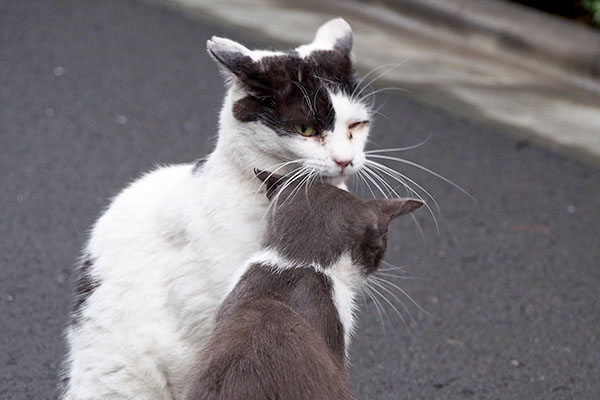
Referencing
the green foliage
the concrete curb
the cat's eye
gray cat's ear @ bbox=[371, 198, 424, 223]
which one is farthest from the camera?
the green foliage

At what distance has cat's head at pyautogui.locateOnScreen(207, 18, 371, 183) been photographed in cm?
294

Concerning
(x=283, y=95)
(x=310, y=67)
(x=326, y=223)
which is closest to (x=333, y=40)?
(x=310, y=67)

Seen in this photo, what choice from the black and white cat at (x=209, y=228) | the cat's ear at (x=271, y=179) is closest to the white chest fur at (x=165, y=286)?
the black and white cat at (x=209, y=228)

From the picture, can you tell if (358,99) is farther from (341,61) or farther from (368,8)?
(368,8)

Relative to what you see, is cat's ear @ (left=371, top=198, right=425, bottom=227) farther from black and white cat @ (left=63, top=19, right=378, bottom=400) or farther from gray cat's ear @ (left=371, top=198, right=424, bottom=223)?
black and white cat @ (left=63, top=19, right=378, bottom=400)

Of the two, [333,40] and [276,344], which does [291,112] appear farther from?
[276,344]

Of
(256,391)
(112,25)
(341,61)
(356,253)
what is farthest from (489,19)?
(256,391)

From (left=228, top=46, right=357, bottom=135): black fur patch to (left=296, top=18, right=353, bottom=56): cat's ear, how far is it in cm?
17

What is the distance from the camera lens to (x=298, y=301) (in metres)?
2.66

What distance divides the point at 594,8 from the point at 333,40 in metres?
5.05

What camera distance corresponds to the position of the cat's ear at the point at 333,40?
3.21 metres

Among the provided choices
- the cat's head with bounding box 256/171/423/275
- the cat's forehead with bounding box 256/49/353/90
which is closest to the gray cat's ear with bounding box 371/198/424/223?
the cat's head with bounding box 256/171/423/275

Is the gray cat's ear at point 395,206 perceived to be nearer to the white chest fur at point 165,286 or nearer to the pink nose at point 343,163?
the pink nose at point 343,163

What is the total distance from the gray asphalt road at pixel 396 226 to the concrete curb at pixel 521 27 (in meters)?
1.25
